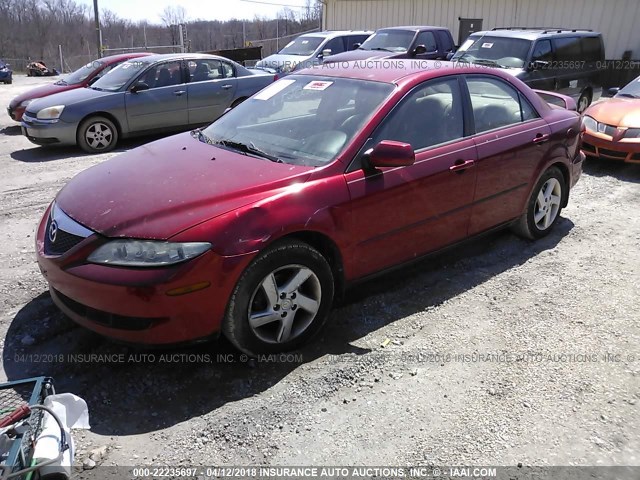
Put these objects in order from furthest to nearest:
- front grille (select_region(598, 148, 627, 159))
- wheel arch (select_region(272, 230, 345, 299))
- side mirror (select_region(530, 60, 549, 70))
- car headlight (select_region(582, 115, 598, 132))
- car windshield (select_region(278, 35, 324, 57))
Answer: car windshield (select_region(278, 35, 324, 57)), side mirror (select_region(530, 60, 549, 70)), car headlight (select_region(582, 115, 598, 132)), front grille (select_region(598, 148, 627, 159)), wheel arch (select_region(272, 230, 345, 299))

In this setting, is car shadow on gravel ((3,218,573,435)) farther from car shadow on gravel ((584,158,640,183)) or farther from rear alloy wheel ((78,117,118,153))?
rear alloy wheel ((78,117,118,153))

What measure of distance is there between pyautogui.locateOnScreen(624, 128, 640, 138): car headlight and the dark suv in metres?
2.37

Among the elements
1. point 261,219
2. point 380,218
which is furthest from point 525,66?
point 261,219

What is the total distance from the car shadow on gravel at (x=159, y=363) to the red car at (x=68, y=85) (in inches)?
304

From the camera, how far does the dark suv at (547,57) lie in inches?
377

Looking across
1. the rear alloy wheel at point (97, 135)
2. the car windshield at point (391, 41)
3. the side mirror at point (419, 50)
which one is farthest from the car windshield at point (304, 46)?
the rear alloy wheel at point (97, 135)

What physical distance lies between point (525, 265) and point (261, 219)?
2.67m

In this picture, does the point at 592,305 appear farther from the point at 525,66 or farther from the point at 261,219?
the point at 525,66

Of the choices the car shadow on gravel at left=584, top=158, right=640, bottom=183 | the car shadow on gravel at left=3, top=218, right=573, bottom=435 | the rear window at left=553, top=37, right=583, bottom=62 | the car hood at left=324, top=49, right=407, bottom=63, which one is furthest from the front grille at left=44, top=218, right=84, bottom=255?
the car hood at left=324, top=49, right=407, bottom=63

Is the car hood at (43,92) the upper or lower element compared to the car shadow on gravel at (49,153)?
upper

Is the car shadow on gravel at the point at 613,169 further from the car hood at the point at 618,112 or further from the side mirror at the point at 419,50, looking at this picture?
the side mirror at the point at 419,50

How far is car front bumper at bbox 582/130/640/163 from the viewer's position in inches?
285

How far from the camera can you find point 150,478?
2443mm

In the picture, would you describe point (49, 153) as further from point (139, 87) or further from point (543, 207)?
point (543, 207)
